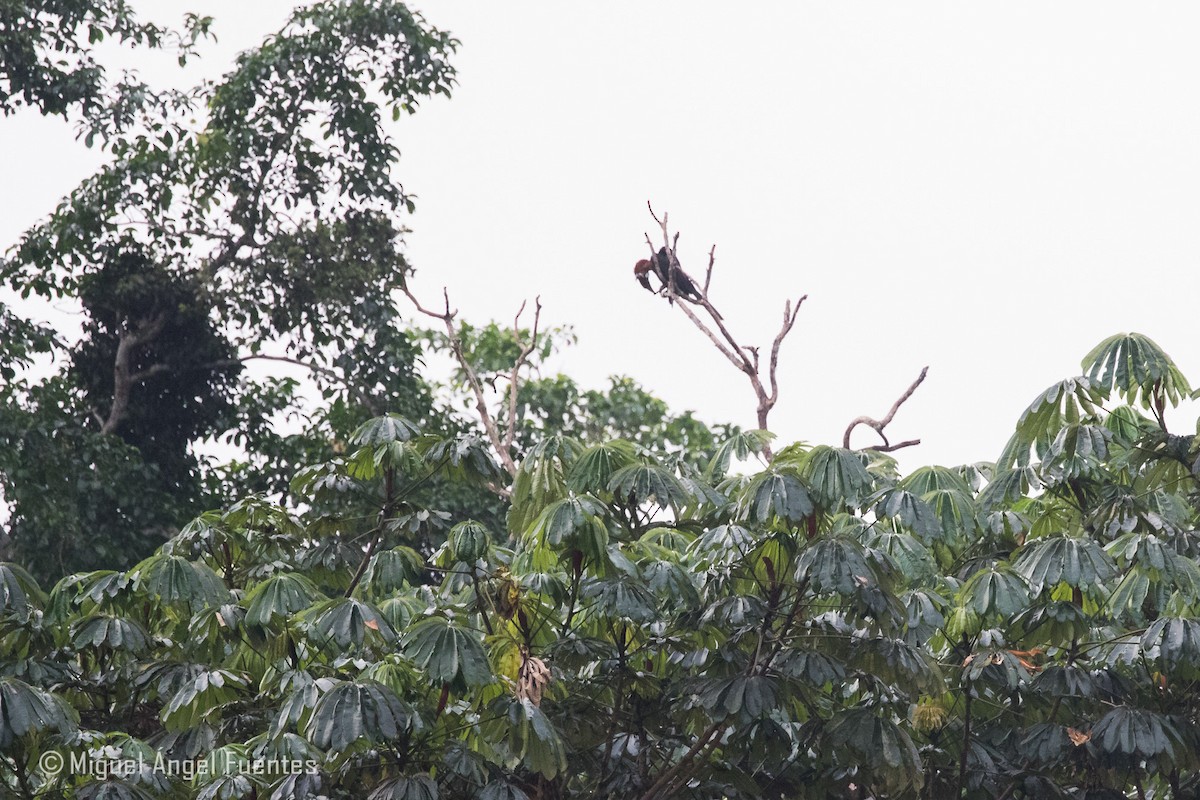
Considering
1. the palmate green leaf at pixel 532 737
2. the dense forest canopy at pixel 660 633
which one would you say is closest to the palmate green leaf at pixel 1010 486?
the dense forest canopy at pixel 660 633

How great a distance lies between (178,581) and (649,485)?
177cm

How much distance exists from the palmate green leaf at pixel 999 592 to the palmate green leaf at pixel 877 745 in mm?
559

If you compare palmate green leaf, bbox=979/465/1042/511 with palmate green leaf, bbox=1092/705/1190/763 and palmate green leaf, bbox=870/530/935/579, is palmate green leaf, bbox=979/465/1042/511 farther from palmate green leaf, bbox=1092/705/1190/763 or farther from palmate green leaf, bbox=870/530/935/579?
palmate green leaf, bbox=1092/705/1190/763

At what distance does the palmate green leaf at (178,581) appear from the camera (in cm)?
519

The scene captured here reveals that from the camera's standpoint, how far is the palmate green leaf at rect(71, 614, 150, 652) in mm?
5316

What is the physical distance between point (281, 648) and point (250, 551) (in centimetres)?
80

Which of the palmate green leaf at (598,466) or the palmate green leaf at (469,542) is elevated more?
the palmate green leaf at (598,466)

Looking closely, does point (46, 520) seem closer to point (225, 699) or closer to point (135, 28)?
point (135, 28)

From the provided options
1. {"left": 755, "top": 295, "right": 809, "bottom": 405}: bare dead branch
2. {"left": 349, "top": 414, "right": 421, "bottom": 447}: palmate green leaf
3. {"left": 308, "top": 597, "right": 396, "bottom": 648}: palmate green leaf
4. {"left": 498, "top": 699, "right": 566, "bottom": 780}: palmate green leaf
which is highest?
{"left": 755, "top": 295, "right": 809, "bottom": 405}: bare dead branch

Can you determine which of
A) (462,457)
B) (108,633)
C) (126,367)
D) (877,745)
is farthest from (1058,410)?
(126,367)

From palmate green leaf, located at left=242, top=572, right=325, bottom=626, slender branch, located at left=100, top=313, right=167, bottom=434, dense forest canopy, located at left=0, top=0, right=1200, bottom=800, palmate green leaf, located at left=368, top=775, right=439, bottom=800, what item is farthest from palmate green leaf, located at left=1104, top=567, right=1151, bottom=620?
slender branch, located at left=100, top=313, right=167, bottom=434

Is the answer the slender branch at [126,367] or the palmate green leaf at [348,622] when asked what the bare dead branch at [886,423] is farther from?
the slender branch at [126,367]

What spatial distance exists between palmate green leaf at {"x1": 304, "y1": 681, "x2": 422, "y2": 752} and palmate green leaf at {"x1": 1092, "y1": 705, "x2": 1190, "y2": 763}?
2.65 m

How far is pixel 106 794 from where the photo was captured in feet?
15.2
